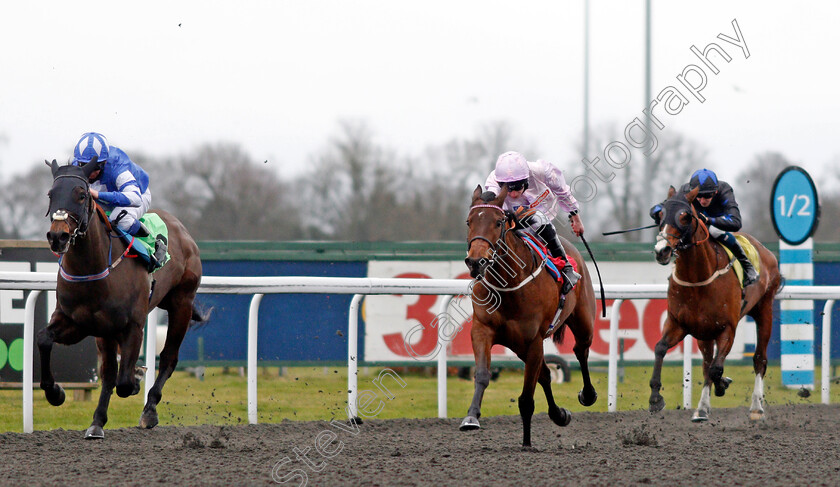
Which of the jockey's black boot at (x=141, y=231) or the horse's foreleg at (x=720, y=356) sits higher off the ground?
the jockey's black boot at (x=141, y=231)

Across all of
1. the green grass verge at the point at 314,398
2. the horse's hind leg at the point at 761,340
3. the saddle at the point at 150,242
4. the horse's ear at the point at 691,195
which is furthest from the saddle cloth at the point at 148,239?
the horse's hind leg at the point at 761,340

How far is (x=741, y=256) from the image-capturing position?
23.9ft

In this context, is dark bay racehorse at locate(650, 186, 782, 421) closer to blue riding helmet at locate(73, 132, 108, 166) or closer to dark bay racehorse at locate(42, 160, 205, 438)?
dark bay racehorse at locate(42, 160, 205, 438)

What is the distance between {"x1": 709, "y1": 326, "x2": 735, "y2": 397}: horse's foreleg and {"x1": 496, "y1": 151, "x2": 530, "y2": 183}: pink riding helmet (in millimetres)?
2416

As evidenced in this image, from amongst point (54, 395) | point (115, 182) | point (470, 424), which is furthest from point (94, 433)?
point (470, 424)

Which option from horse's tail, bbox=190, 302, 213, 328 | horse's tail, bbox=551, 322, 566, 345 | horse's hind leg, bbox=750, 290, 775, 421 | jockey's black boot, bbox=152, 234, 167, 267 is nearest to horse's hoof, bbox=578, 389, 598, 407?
horse's tail, bbox=551, 322, 566, 345

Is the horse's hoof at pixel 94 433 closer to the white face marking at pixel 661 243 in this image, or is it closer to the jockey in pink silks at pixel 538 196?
the jockey in pink silks at pixel 538 196

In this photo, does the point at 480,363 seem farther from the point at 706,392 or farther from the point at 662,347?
the point at 706,392

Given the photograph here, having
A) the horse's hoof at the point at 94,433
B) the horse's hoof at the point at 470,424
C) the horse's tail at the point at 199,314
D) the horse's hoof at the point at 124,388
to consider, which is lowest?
the horse's hoof at the point at 94,433

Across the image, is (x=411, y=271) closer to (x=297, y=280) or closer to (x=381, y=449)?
(x=297, y=280)

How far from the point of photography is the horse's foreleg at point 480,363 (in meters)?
4.82

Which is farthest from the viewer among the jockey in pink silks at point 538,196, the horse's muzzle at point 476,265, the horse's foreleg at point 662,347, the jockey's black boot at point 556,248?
the horse's foreleg at point 662,347

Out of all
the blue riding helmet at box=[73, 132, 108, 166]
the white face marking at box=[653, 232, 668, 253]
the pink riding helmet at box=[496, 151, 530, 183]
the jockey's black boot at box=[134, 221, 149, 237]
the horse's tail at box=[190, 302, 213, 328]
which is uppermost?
the blue riding helmet at box=[73, 132, 108, 166]

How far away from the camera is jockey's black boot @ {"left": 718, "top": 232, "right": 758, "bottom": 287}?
7.22 metres
